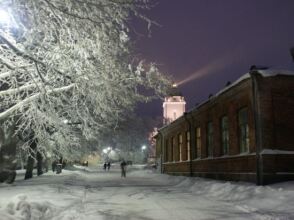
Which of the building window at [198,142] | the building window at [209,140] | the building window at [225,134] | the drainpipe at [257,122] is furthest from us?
the building window at [198,142]

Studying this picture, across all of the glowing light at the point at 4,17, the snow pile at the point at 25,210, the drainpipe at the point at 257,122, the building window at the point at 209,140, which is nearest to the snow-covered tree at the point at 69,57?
the glowing light at the point at 4,17

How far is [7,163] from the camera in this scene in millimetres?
25391

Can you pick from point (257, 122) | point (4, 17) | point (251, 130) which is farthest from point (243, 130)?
point (4, 17)

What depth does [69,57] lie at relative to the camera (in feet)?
39.3

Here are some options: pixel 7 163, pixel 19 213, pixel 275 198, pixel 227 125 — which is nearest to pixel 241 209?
pixel 275 198

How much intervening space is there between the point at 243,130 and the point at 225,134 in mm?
3185

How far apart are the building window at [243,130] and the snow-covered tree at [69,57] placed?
317 inches

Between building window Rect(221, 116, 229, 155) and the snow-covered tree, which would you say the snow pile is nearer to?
the snow-covered tree

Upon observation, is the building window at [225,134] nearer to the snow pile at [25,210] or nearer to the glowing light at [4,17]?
the snow pile at [25,210]

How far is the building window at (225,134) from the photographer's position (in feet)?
84.8

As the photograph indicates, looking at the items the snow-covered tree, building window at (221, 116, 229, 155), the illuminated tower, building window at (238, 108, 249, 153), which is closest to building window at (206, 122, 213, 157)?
building window at (221, 116, 229, 155)

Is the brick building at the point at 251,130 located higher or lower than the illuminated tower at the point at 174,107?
lower

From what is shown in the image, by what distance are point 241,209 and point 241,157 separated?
355 inches

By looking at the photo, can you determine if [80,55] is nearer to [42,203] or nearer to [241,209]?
[42,203]
